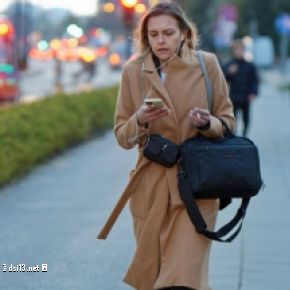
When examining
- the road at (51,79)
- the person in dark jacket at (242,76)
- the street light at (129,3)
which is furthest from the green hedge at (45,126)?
the road at (51,79)

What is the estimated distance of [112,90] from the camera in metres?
25.0

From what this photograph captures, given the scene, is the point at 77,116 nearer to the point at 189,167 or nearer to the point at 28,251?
the point at 28,251

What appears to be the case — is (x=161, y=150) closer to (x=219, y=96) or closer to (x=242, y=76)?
(x=219, y=96)

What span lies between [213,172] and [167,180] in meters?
0.27

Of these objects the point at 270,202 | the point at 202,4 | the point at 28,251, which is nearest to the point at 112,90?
the point at 270,202

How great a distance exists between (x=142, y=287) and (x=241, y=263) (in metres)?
2.47

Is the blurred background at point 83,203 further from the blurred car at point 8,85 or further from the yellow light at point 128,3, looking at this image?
the blurred car at point 8,85

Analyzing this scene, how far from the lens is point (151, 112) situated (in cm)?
479

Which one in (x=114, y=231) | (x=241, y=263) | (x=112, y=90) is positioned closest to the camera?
(x=241, y=263)

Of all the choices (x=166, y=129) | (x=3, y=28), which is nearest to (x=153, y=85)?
(x=166, y=129)

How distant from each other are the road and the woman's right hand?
102 feet

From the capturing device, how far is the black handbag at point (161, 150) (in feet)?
16.3

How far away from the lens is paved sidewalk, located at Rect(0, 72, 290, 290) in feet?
23.4

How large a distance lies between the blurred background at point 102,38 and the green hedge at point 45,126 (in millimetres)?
1699
